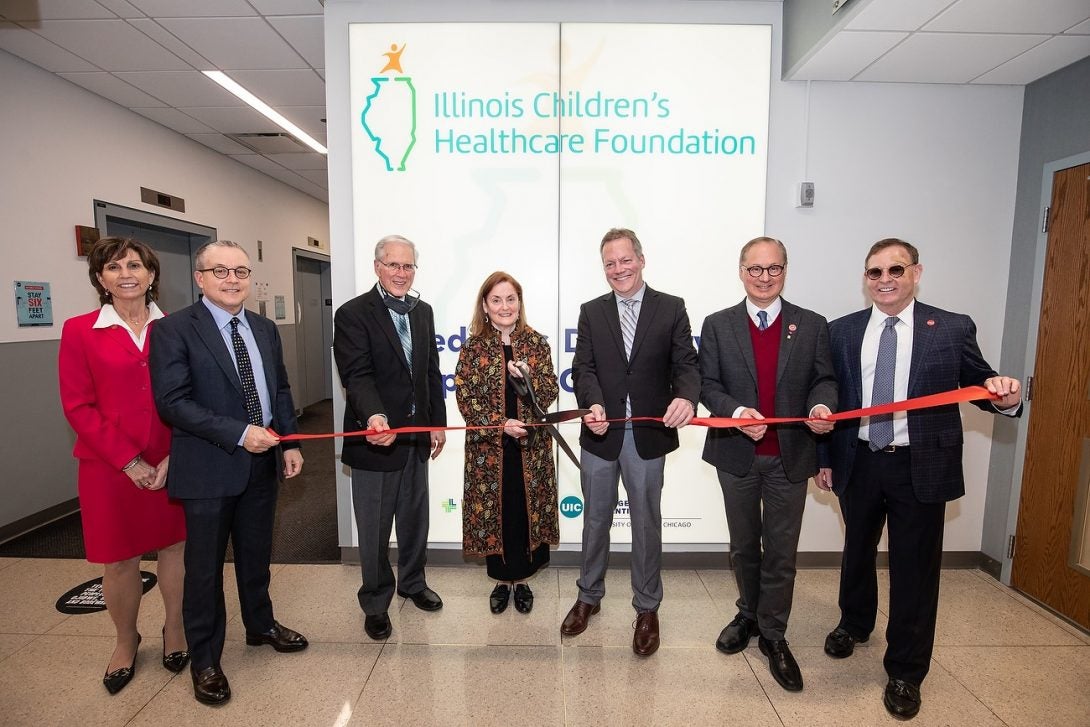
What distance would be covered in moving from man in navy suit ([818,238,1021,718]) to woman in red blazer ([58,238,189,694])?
10.0ft

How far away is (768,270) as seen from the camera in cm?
220

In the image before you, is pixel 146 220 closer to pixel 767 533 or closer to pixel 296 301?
pixel 296 301

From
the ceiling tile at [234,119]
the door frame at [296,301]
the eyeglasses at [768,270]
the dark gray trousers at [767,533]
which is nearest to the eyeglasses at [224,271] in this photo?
the eyeglasses at [768,270]

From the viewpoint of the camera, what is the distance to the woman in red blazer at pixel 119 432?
208cm

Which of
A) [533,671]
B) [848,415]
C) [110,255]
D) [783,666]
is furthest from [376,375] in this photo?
[783,666]

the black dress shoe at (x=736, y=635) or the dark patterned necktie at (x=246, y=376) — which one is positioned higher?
the dark patterned necktie at (x=246, y=376)

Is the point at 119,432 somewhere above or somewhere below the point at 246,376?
below

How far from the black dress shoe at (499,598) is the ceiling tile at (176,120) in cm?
534

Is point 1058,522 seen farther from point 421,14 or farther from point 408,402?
point 421,14

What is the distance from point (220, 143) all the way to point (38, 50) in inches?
84.8

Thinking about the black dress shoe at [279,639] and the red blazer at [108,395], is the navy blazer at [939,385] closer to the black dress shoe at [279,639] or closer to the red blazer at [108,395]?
the black dress shoe at [279,639]

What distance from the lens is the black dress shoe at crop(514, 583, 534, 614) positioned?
2.81m

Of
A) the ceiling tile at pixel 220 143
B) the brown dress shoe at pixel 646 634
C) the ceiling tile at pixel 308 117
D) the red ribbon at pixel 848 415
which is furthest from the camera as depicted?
the ceiling tile at pixel 220 143

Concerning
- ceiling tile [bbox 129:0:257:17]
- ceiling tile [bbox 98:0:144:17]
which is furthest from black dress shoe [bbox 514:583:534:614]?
ceiling tile [bbox 98:0:144:17]
